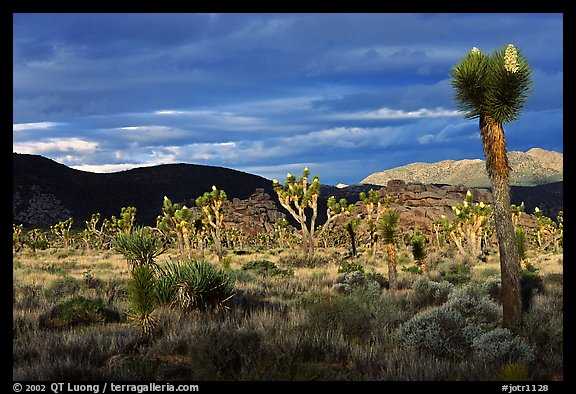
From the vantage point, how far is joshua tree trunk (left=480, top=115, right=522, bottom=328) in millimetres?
9516

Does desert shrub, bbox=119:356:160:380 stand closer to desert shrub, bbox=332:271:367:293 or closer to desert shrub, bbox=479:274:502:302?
desert shrub, bbox=332:271:367:293

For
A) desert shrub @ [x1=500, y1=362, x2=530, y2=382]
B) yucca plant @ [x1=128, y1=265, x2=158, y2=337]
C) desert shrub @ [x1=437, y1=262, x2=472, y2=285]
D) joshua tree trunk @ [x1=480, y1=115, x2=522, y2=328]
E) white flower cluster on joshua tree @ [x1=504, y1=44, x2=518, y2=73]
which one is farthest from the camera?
desert shrub @ [x1=437, y1=262, x2=472, y2=285]

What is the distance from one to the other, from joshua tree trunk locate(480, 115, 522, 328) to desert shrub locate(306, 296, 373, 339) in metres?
2.94

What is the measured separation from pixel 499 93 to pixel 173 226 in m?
37.7

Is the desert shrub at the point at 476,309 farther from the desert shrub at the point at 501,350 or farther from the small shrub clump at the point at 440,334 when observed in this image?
the desert shrub at the point at 501,350

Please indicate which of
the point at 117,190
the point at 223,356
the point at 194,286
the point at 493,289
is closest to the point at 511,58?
the point at 223,356

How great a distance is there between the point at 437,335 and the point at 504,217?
311 centimetres

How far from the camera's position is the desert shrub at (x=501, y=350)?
711 centimetres

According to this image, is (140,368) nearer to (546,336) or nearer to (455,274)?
(546,336)

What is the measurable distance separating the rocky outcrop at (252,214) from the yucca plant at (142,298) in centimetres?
11142

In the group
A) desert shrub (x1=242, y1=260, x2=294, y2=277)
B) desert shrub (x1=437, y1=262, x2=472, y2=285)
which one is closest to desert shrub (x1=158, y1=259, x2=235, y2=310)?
desert shrub (x1=242, y1=260, x2=294, y2=277)
